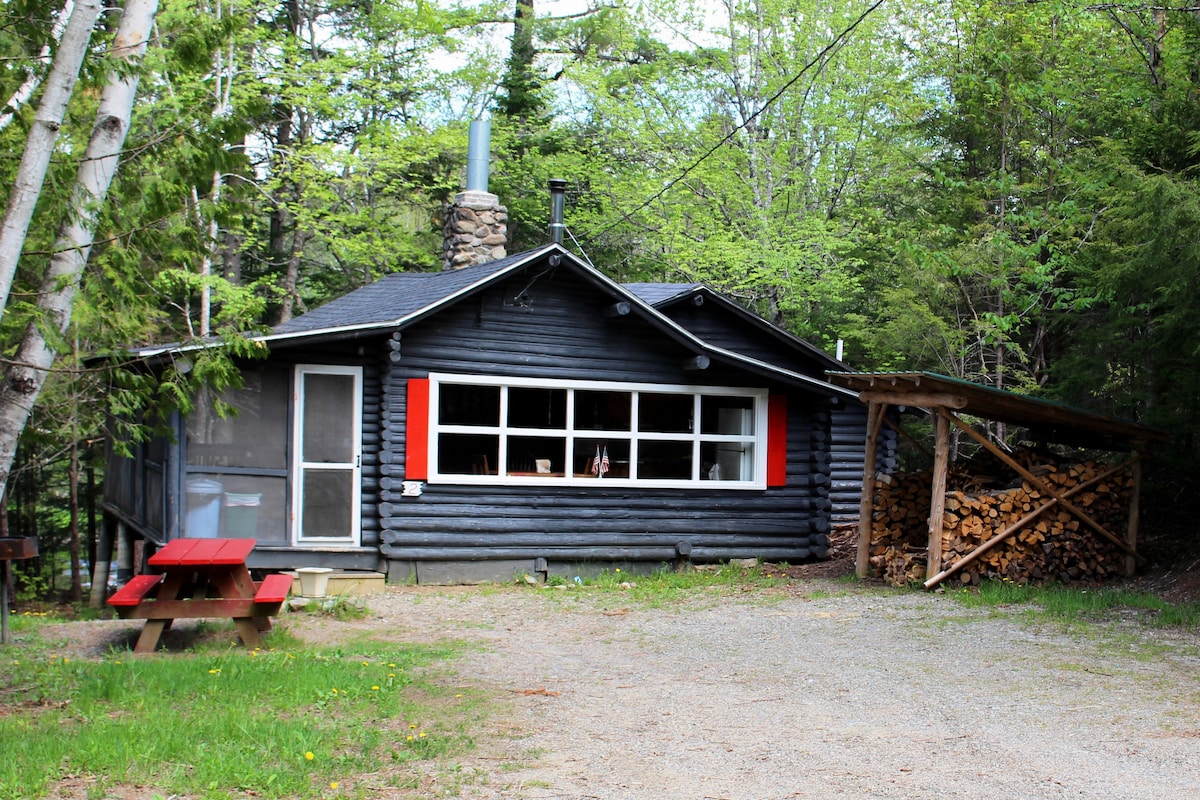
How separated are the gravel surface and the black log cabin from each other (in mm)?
1761

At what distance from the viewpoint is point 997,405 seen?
1195 cm

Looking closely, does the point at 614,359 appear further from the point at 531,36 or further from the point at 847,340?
the point at 531,36

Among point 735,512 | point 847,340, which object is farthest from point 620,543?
point 847,340

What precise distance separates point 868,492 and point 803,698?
638 centimetres

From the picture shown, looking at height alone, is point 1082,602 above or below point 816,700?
above

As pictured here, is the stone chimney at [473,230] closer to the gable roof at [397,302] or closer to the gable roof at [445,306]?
the gable roof at [397,302]

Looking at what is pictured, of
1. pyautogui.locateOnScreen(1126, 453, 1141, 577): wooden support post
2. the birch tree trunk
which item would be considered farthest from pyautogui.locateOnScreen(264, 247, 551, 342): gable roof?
pyautogui.locateOnScreen(1126, 453, 1141, 577): wooden support post

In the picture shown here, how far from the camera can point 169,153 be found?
7.13 meters

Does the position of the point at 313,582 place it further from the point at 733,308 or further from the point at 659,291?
the point at 659,291

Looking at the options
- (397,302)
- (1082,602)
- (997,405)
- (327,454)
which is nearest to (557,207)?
(397,302)

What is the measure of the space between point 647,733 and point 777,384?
9.07 m

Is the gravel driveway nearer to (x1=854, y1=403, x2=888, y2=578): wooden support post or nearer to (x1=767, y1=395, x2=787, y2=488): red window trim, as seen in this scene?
(x1=854, y1=403, x2=888, y2=578): wooden support post

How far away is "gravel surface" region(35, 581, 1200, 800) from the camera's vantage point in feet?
17.4

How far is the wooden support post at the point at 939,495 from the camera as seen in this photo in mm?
11953
